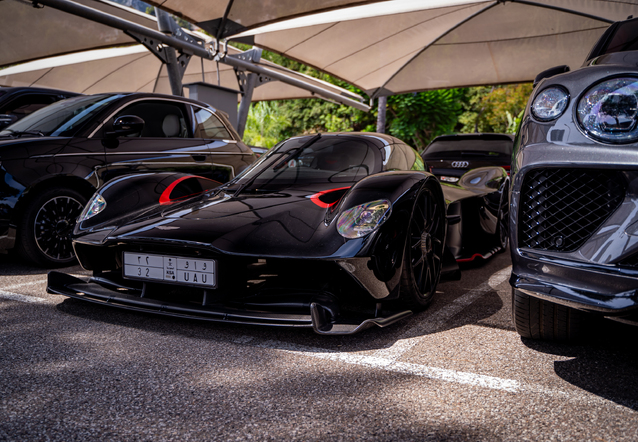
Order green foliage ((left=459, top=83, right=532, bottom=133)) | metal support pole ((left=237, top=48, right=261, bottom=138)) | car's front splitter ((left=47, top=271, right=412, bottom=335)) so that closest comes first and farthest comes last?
car's front splitter ((left=47, top=271, right=412, bottom=335))
metal support pole ((left=237, top=48, right=261, bottom=138))
green foliage ((left=459, top=83, right=532, bottom=133))

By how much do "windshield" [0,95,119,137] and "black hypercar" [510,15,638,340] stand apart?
12.5 ft

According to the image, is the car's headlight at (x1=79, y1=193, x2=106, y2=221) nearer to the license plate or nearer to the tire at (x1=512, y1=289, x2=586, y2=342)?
the license plate

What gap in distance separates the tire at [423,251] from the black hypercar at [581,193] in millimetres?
724

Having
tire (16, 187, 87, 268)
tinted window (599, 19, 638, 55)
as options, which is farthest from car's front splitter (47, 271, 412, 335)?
tinted window (599, 19, 638, 55)

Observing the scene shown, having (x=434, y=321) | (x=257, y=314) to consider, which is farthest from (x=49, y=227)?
(x=434, y=321)

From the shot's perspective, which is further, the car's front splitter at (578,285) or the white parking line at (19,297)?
the white parking line at (19,297)

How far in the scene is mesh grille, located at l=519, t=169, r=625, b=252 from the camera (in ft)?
6.10

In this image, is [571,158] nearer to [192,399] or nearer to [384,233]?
[384,233]

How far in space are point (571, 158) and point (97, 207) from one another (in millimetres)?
2564

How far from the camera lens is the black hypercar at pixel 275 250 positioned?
2365 mm

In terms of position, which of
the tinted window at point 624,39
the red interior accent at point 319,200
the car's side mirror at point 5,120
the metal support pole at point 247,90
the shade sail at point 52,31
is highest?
the shade sail at point 52,31

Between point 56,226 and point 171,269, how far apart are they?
2150mm

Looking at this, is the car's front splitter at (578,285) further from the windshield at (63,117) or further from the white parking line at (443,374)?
the windshield at (63,117)

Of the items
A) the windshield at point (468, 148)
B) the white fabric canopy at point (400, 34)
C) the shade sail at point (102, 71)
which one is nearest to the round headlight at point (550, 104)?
the windshield at point (468, 148)
